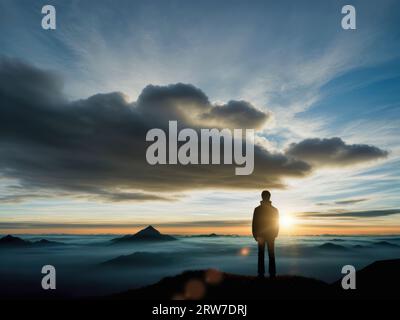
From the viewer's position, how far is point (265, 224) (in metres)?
14.9

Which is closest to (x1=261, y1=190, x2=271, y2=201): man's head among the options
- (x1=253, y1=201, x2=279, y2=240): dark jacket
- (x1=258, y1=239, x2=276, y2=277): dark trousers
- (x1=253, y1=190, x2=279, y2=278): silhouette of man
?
(x1=253, y1=190, x2=279, y2=278): silhouette of man

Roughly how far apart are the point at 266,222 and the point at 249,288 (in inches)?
126

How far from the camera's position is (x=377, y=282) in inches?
738

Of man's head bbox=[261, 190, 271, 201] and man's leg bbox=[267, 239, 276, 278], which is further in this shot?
man's head bbox=[261, 190, 271, 201]

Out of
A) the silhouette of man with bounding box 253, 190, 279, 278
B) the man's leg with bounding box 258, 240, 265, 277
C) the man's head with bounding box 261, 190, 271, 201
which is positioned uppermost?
the man's head with bounding box 261, 190, 271, 201

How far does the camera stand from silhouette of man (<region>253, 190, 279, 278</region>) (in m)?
14.9

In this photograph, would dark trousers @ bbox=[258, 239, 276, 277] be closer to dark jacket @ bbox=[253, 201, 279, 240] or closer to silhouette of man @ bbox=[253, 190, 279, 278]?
silhouette of man @ bbox=[253, 190, 279, 278]

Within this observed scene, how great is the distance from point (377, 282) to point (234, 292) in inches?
401

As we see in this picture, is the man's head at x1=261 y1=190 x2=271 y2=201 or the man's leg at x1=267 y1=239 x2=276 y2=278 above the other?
the man's head at x1=261 y1=190 x2=271 y2=201

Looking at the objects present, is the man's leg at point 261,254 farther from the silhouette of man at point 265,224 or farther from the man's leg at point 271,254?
the man's leg at point 271,254
